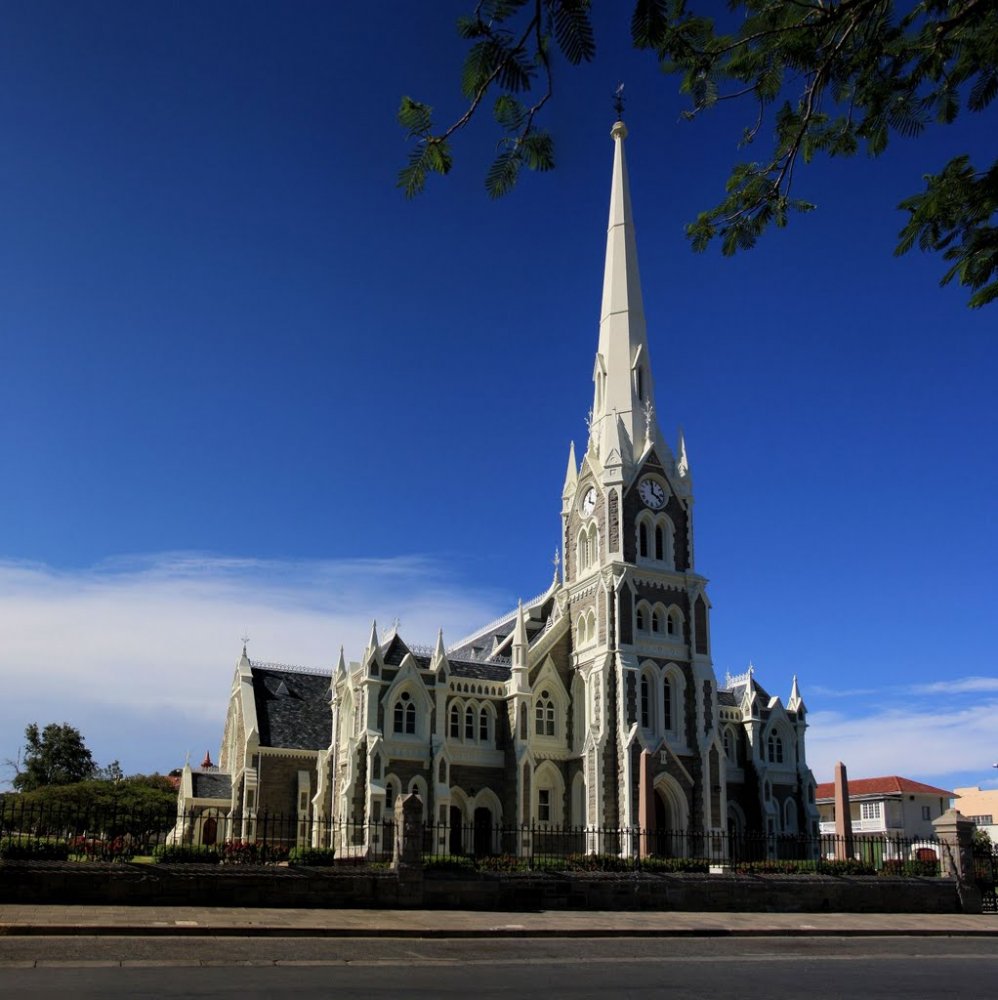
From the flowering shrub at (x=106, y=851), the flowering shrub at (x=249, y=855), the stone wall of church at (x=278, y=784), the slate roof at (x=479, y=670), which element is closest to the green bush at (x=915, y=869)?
the flowering shrub at (x=249, y=855)

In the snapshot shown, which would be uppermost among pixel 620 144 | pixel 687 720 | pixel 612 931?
pixel 620 144

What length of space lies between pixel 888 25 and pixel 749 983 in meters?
10.8

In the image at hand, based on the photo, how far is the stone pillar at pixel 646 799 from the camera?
41.5 metres

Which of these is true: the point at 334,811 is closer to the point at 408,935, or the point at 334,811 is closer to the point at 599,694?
the point at 599,694

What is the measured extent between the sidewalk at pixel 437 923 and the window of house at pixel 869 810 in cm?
5358

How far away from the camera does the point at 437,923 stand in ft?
62.4

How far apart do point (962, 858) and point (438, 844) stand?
809 inches

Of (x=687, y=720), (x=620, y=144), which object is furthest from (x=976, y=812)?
(x=620, y=144)

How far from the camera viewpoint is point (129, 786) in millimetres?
62125

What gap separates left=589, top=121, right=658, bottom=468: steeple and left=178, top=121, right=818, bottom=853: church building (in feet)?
0.38

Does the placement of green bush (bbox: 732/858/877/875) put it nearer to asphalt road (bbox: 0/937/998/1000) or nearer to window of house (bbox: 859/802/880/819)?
asphalt road (bbox: 0/937/998/1000)

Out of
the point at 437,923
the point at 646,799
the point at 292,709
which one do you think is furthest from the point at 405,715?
the point at 437,923

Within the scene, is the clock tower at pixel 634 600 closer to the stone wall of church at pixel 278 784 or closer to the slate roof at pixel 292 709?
the slate roof at pixel 292 709

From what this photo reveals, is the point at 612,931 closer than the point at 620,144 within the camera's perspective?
Yes
